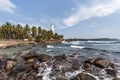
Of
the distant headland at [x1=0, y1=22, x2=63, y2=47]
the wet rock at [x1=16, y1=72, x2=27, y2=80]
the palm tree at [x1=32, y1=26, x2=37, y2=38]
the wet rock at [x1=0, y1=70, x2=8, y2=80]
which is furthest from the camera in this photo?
the palm tree at [x1=32, y1=26, x2=37, y2=38]

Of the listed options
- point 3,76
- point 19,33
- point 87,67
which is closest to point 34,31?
point 19,33

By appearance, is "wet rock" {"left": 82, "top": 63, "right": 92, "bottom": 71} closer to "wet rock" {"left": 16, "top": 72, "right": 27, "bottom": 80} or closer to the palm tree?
"wet rock" {"left": 16, "top": 72, "right": 27, "bottom": 80}

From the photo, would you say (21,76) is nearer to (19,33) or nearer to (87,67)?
(87,67)

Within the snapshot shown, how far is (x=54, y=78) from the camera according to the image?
15320 mm

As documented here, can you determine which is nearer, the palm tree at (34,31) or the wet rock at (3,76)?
the wet rock at (3,76)

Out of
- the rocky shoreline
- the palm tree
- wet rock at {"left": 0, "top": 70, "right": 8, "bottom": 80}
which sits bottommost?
wet rock at {"left": 0, "top": 70, "right": 8, "bottom": 80}

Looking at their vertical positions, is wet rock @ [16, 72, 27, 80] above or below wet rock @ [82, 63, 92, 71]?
below

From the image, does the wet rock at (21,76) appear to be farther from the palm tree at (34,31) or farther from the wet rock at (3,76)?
the palm tree at (34,31)

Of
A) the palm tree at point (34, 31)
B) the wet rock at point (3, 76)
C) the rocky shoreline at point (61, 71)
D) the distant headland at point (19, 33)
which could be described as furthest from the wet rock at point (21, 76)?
the palm tree at point (34, 31)

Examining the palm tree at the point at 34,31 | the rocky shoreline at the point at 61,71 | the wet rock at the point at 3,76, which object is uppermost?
the palm tree at the point at 34,31

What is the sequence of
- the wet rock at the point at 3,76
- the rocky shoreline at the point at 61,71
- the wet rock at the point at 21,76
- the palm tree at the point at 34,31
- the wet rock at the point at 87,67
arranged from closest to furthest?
the rocky shoreline at the point at 61,71 < the wet rock at the point at 21,76 < the wet rock at the point at 3,76 < the wet rock at the point at 87,67 < the palm tree at the point at 34,31

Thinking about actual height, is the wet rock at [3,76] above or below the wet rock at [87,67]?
below

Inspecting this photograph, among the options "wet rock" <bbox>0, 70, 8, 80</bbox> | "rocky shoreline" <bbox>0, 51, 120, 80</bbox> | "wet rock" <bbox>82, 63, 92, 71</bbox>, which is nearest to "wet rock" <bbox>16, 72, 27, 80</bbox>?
"rocky shoreline" <bbox>0, 51, 120, 80</bbox>

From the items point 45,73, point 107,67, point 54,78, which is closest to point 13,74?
point 45,73
